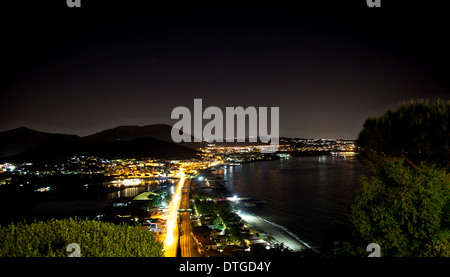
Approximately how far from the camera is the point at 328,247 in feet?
41.5

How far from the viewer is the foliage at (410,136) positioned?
7.12 m

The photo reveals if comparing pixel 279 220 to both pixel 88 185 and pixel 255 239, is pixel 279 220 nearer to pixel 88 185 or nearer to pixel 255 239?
pixel 255 239

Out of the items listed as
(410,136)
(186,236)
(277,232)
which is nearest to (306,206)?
(277,232)

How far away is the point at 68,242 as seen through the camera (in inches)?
145

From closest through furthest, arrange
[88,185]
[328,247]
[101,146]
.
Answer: [328,247], [88,185], [101,146]

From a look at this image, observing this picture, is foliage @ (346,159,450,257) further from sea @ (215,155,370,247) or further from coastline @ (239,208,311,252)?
coastline @ (239,208,311,252)

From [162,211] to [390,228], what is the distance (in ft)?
56.7

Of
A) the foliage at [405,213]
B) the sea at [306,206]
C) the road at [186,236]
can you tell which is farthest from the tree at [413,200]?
the road at [186,236]

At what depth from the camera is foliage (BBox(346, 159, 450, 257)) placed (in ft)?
17.3

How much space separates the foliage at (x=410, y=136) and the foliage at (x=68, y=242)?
270 inches

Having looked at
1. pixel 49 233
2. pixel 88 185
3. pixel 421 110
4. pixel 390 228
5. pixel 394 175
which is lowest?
pixel 88 185

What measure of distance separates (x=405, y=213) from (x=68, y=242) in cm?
568

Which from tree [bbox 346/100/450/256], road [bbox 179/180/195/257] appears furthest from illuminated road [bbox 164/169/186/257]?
tree [bbox 346/100/450/256]
